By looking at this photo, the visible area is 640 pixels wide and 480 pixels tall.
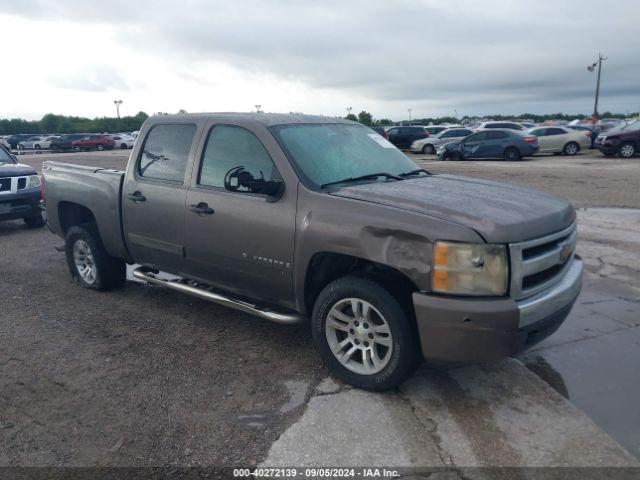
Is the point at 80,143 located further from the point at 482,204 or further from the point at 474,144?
the point at 482,204

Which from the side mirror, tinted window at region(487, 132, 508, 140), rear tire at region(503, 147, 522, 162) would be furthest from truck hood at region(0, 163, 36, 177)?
rear tire at region(503, 147, 522, 162)

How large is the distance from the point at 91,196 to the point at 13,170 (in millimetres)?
5070

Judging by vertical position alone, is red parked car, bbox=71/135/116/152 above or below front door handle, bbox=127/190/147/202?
below

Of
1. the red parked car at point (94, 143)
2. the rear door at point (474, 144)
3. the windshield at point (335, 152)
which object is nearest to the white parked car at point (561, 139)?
the rear door at point (474, 144)

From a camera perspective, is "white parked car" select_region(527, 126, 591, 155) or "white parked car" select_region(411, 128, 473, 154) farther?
"white parked car" select_region(411, 128, 473, 154)

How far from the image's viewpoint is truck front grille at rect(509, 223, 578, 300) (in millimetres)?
3322

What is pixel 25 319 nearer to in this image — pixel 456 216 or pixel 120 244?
pixel 120 244

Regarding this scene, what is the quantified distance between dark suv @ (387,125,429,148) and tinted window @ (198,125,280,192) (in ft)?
89.9

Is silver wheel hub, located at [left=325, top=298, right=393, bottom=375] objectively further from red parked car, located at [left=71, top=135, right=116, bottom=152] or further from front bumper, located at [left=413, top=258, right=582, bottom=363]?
red parked car, located at [left=71, top=135, right=116, bottom=152]

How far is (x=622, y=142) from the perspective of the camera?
2203 cm

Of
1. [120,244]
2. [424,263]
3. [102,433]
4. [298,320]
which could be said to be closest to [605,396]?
[424,263]

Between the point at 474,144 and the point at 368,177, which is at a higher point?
the point at 368,177

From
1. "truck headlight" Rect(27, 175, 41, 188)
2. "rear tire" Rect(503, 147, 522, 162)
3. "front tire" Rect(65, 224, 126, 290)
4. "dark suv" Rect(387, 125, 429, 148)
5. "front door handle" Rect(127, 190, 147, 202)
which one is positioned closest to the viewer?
"front door handle" Rect(127, 190, 147, 202)

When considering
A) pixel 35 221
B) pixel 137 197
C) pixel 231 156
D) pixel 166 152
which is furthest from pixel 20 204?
pixel 231 156
